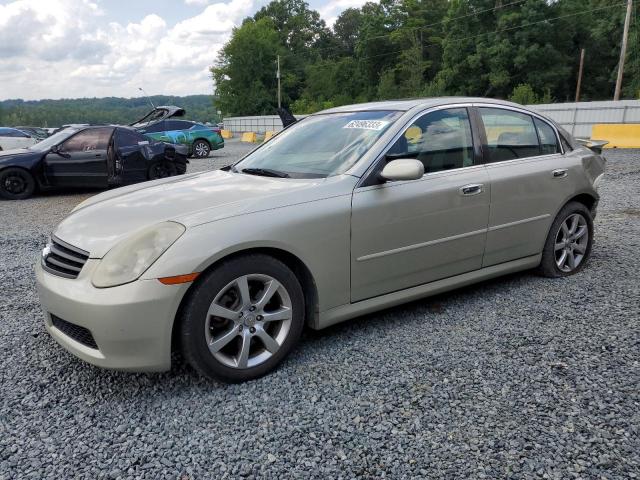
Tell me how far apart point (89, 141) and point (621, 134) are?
16.5 meters

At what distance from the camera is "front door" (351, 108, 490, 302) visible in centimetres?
314

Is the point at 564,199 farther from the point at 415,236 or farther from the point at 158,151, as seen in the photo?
the point at 158,151

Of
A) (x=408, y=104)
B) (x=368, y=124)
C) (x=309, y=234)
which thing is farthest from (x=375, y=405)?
(x=408, y=104)

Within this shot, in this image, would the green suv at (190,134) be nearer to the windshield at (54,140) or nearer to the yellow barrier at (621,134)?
the windshield at (54,140)

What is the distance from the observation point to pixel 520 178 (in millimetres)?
3889

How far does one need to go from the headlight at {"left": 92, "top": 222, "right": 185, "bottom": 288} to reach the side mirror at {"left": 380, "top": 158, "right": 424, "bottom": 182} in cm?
127

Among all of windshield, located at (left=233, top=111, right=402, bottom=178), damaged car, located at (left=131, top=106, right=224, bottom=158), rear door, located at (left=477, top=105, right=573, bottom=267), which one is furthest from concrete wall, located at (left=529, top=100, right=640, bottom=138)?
windshield, located at (left=233, top=111, right=402, bottom=178)

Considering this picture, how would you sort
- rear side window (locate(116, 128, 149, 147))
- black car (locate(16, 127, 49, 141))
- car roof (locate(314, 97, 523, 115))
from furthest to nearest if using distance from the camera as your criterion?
black car (locate(16, 127, 49, 141))
rear side window (locate(116, 128, 149, 147))
car roof (locate(314, 97, 523, 115))

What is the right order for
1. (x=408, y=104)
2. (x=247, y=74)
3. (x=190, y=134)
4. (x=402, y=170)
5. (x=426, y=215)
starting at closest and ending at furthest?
(x=402, y=170), (x=426, y=215), (x=408, y=104), (x=190, y=134), (x=247, y=74)

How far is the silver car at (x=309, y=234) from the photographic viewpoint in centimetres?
252

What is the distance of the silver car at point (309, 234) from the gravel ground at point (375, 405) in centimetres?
24

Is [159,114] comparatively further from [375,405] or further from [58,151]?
[375,405]

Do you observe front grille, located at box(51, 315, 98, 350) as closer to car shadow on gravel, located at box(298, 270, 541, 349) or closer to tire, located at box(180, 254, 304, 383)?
tire, located at box(180, 254, 304, 383)

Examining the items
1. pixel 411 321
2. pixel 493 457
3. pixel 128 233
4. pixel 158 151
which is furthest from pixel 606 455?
pixel 158 151
